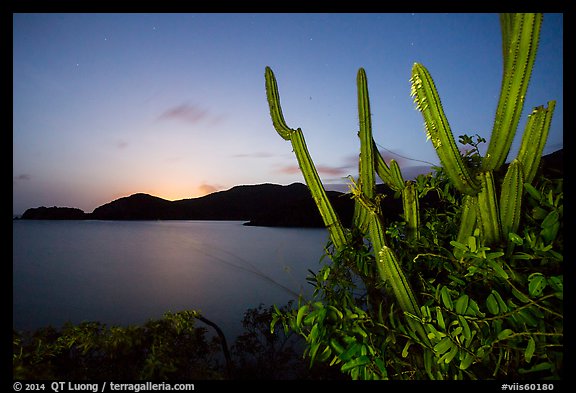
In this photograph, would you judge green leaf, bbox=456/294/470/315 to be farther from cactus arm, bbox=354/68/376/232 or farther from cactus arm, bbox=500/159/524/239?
cactus arm, bbox=354/68/376/232

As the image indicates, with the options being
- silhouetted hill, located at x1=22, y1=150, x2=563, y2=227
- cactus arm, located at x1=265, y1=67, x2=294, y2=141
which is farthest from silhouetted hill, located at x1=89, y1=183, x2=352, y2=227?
cactus arm, located at x1=265, y1=67, x2=294, y2=141

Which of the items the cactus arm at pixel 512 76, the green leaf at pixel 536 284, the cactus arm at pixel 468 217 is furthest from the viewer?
the cactus arm at pixel 468 217

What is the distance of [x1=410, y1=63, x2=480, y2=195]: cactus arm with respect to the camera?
131cm

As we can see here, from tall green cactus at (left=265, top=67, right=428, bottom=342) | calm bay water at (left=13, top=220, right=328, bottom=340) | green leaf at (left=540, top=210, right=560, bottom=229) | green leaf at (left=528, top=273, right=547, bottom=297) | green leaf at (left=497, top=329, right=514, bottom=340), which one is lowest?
calm bay water at (left=13, top=220, right=328, bottom=340)

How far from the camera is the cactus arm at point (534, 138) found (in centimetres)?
125

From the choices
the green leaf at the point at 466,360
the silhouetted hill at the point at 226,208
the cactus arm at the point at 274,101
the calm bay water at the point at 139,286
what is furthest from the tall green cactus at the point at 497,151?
the silhouetted hill at the point at 226,208

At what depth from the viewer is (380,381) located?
1017 mm

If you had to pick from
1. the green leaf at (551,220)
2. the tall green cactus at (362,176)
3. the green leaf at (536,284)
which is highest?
the tall green cactus at (362,176)

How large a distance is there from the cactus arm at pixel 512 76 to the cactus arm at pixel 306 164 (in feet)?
2.86

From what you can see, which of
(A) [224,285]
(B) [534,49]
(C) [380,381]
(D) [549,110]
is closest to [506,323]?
(C) [380,381]

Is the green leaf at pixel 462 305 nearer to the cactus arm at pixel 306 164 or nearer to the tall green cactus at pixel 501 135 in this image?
the tall green cactus at pixel 501 135

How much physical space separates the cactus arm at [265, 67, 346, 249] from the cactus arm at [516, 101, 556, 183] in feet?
3.22

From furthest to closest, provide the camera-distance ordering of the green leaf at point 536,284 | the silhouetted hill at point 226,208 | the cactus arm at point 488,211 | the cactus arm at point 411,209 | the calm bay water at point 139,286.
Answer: the silhouetted hill at point 226,208 → the calm bay water at point 139,286 → the cactus arm at point 411,209 → the cactus arm at point 488,211 → the green leaf at point 536,284
